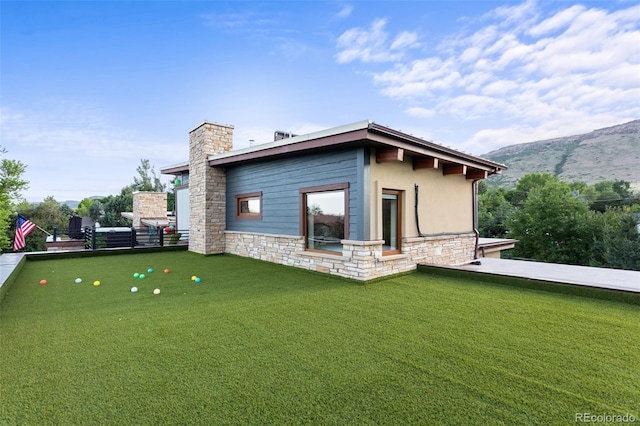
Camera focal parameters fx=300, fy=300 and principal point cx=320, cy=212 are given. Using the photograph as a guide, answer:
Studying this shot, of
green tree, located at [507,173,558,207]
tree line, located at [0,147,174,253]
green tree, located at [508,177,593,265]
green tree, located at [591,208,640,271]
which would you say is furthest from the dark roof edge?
green tree, located at [507,173,558,207]

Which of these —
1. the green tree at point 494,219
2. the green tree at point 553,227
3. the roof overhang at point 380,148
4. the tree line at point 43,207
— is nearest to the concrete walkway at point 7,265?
the tree line at point 43,207

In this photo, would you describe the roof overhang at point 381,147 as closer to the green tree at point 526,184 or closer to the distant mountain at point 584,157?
the green tree at point 526,184

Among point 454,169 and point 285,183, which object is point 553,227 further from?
point 285,183

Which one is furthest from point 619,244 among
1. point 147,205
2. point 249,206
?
point 147,205

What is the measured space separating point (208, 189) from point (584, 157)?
79330mm

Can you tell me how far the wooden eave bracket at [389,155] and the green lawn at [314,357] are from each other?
98.8 inches

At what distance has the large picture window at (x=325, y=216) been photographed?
6363mm

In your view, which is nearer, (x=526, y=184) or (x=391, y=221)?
(x=391, y=221)

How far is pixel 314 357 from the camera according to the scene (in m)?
2.73

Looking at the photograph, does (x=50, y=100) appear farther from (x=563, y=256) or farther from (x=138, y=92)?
(x=563, y=256)

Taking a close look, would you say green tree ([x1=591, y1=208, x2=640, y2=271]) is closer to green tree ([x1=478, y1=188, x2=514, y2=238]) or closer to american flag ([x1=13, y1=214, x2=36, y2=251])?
green tree ([x1=478, y1=188, x2=514, y2=238])

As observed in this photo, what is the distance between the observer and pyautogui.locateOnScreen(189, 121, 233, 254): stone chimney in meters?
9.61

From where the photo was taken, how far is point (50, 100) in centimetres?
1146

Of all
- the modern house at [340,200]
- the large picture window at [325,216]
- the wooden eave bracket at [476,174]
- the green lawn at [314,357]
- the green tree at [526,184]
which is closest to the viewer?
the green lawn at [314,357]
